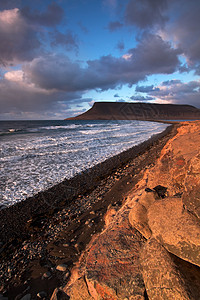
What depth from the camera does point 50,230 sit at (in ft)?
15.0

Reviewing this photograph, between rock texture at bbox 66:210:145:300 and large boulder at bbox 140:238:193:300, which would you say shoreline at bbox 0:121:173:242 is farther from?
large boulder at bbox 140:238:193:300

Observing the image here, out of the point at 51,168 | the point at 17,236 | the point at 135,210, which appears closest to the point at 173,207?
the point at 135,210

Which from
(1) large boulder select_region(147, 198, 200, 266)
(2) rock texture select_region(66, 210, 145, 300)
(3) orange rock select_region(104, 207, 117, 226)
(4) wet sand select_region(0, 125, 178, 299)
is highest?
(1) large boulder select_region(147, 198, 200, 266)

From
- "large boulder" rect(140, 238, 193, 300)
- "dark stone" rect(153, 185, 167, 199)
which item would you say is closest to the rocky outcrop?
"large boulder" rect(140, 238, 193, 300)

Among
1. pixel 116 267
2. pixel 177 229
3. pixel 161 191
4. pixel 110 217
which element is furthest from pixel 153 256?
pixel 110 217

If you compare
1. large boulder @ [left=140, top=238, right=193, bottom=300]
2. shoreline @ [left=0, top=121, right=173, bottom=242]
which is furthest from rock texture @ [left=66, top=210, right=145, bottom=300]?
shoreline @ [left=0, top=121, right=173, bottom=242]

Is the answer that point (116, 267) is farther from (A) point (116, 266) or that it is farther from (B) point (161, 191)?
(B) point (161, 191)

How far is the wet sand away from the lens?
3199 mm

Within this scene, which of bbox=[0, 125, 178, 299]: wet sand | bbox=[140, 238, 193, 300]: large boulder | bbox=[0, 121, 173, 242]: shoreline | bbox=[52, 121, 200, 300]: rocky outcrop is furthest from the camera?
bbox=[0, 121, 173, 242]: shoreline

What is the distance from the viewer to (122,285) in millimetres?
1867

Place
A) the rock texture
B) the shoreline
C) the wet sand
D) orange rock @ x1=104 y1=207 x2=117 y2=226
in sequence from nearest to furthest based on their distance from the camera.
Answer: the rock texture → the wet sand → orange rock @ x1=104 y1=207 x2=117 y2=226 → the shoreline

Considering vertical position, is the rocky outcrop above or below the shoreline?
above

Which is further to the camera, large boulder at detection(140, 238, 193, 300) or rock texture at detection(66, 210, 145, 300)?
rock texture at detection(66, 210, 145, 300)

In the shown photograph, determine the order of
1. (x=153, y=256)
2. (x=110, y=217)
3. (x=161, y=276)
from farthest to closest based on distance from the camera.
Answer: (x=110, y=217) < (x=153, y=256) < (x=161, y=276)
